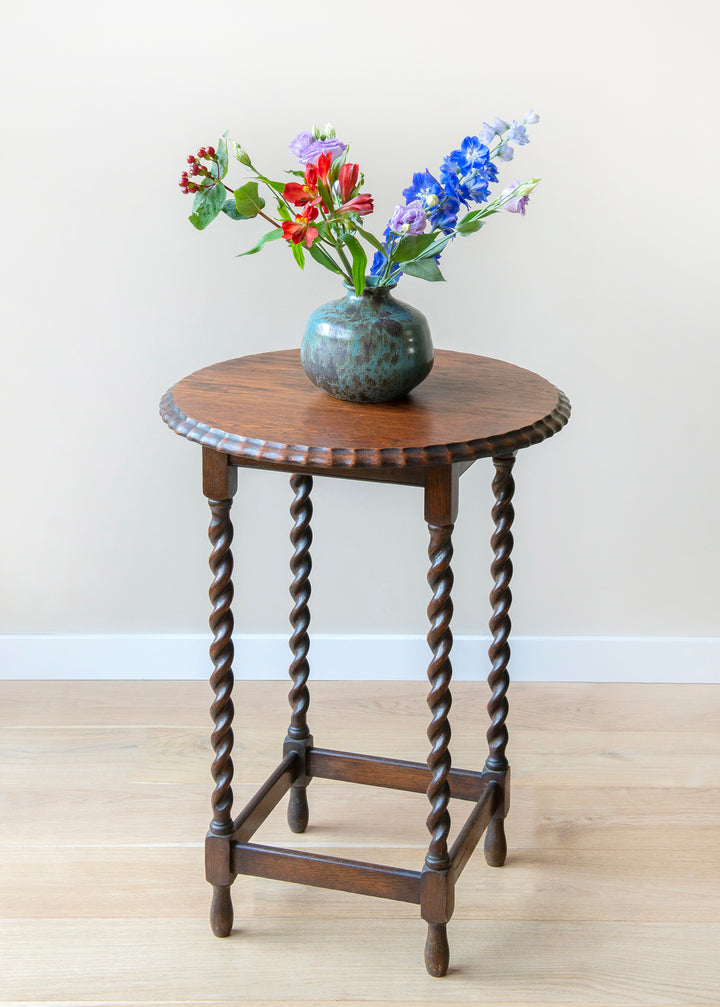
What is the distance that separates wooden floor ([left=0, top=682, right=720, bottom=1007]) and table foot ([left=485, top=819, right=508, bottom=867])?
0.06 feet

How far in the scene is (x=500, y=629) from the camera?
5.80 feet

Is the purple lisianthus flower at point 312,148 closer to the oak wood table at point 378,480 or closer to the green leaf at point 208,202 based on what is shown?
the green leaf at point 208,202

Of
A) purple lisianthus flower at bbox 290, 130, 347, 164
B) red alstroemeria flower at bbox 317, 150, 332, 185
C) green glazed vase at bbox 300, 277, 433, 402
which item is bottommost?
green glazed vase at bbox 300, 277, 433, 402

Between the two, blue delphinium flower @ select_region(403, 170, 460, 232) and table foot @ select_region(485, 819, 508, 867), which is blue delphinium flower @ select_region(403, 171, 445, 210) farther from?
table foot @ select_region(485, 819, 508, 867)

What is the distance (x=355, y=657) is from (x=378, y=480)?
108 centimetres

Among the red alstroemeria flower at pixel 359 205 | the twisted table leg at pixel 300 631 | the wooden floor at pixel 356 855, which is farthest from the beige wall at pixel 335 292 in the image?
the red alstroemeria flower at pixel 359 205

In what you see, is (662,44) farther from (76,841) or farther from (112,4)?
(76,841)

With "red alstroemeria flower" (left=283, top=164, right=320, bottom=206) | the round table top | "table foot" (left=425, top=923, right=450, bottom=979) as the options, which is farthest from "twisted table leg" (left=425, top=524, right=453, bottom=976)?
"red alstroemeria flower" (left=283, top=164, right=320, bottom=206)

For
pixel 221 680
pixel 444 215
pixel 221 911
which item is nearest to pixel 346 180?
pixel 444 215

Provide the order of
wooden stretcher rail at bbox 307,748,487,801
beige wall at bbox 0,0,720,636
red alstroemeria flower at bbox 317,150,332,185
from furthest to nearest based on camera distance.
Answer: beige wall at bbox 0,0,720,636, wooden stretcher rail at bbox 307,748,487,801, red alstroemeria flower at bbox 317,150,332,185

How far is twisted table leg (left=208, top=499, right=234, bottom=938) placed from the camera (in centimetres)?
156

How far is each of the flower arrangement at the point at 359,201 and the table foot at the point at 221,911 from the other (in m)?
0.95

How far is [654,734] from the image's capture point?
7.44ft

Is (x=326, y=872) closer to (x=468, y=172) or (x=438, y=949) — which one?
(x=438, y=949)
